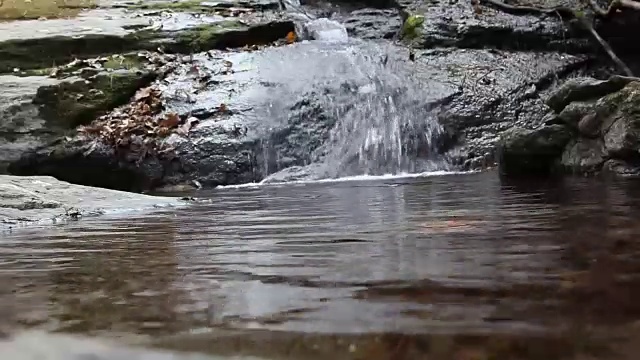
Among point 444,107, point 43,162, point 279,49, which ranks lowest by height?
point 43,162

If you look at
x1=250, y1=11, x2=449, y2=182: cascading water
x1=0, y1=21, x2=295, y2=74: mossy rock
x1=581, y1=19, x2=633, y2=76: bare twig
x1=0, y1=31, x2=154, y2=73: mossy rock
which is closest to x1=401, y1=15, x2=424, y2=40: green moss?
x1=250, y1=11, x2=449, y2=182: cascading water

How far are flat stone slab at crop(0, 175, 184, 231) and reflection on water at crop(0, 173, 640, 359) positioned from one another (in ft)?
2.77

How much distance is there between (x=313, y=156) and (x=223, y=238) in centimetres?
520

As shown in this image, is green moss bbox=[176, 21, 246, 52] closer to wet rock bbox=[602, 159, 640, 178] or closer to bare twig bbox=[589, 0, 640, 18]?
bare twig bbox=[589, 0, 640, 18]

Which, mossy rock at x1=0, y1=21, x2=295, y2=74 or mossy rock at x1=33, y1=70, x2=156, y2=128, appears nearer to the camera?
mossy rock at x1=33, y1=70, x2=156, y2=128

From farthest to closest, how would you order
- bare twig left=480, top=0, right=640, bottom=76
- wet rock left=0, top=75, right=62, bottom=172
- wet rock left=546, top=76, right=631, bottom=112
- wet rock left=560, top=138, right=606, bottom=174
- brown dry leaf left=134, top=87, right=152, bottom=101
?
bare twig left=480, top=0, right=640, bottom=76, brown dry leaf left=134, top=87, right=152, bottom=101, wet rock left=0, top=75, right=62, bottom=172, wet rock left=546, top=76, right=631, bottom=112, wet rock left=560, top=138, right=606, bottom=174

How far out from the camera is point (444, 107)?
8102 millimetres

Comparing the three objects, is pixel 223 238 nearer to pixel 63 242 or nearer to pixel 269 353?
pixel 63 242

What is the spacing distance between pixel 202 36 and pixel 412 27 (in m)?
3.11

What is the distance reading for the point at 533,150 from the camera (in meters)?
5.76

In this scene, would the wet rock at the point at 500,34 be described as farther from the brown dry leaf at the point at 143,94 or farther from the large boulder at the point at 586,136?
the large boulder at the point at 586,136

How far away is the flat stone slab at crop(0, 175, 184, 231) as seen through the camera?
3689 millimetres

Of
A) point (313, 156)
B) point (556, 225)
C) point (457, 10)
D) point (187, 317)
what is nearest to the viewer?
point (187, 317)

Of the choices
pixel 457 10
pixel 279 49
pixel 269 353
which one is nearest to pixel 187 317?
pixel 269 353
